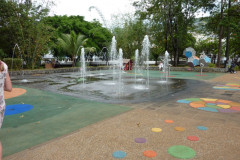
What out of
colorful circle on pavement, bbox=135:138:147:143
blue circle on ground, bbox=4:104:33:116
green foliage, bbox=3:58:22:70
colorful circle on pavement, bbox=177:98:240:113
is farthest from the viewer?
green foliage, bbox=3:58:22:70

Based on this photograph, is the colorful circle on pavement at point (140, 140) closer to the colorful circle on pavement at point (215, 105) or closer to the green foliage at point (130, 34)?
the colorful circle on pavement at point (215, 105)

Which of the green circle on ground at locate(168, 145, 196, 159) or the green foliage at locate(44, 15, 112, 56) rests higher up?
the green foliage at locate(44, 15, 112, 56)

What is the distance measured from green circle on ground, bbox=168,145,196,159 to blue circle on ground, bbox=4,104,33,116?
15.5 ft

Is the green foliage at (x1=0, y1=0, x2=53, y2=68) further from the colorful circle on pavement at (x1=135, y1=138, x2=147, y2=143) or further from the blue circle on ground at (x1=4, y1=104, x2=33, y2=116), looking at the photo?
the colorful circle on pavement at (x1=135, y1=138, x2=147, y2=143)

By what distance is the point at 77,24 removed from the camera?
28969 millimetres

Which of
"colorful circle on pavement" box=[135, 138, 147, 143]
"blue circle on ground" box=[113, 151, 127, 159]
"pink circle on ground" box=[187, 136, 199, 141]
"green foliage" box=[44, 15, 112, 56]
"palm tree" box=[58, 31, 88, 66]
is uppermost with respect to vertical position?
"green foliage" box=[44, 15, 112, 56]

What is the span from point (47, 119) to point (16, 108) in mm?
1808

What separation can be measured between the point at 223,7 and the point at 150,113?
72.5 ft

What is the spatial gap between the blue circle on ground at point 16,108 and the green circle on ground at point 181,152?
4.74 metres

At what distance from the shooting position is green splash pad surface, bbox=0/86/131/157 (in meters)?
3.76

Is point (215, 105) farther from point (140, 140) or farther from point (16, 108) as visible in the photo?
point (16, 108)

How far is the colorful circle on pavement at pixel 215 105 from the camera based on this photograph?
19.6 ft

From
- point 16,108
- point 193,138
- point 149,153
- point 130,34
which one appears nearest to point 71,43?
point 130,34

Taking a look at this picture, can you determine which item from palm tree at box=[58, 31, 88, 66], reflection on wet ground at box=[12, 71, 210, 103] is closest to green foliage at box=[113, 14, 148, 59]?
palm tree at box=[58, 31, 88, 66]
